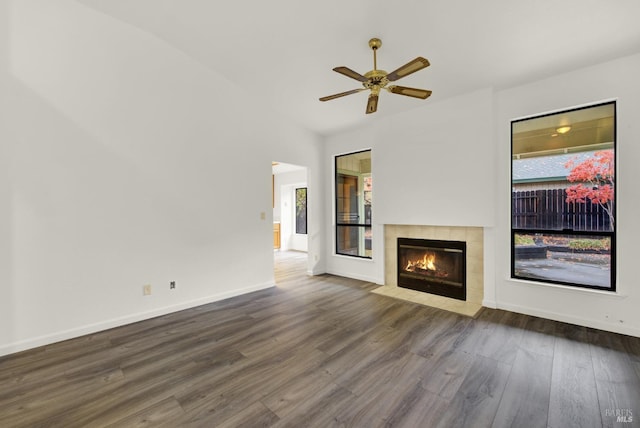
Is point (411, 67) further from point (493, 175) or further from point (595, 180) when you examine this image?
point (595, 180)

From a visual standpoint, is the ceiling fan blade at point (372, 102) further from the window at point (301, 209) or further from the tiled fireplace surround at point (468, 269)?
the window at point (301, 209)

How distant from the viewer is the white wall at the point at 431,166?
3.63 meters

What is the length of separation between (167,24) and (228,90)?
1095 millimetres

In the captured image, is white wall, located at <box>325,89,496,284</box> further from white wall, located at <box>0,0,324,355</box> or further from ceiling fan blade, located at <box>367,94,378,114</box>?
white wall, located at <box>0,0,324,355</box>

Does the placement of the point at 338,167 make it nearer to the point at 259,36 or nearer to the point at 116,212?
the point at 259,36

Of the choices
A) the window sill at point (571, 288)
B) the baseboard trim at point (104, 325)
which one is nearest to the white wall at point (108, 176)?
the baseboard trim at point (104, 325)

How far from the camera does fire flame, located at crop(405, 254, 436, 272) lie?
432cm

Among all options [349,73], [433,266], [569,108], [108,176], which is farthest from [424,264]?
[108,176]

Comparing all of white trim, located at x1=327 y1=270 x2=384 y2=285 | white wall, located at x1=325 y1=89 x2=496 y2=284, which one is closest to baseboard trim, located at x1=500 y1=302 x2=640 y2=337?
white wall, located at x1=325 y1=89 x2=496 y2=284

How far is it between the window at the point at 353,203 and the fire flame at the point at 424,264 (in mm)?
850

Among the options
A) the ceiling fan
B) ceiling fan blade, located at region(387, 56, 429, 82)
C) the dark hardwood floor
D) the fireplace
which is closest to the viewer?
the dark hardwood floor

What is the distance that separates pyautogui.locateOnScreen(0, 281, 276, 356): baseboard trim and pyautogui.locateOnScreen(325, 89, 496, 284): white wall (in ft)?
8.64

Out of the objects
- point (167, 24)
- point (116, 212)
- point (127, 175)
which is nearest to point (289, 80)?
point (167, 24)

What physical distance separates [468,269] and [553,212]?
124cm
